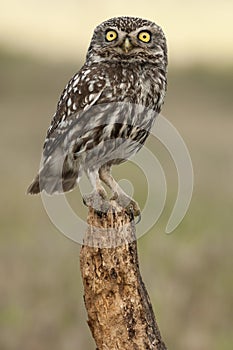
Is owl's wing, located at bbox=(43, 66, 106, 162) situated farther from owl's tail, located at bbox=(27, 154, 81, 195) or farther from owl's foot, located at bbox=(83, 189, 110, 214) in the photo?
owl's foot, located at bbox=(83, 189, 110, 214)

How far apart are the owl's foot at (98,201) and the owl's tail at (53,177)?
37 centimetres

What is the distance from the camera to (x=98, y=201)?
4.98m

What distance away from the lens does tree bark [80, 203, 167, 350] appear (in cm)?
449

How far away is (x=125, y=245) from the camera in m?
4.55

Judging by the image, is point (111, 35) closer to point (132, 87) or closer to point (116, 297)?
point (132, 87)

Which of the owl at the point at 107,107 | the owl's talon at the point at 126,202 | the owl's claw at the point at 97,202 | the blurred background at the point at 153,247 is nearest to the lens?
the owl's claw at the point at 97,202

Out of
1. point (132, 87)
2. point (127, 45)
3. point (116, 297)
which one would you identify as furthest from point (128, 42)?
point (116, 297)

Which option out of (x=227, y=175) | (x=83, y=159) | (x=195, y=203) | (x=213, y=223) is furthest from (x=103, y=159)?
(x=227, y=175)

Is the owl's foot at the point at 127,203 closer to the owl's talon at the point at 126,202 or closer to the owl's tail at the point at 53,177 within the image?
the owl's talon at the point at 126,202

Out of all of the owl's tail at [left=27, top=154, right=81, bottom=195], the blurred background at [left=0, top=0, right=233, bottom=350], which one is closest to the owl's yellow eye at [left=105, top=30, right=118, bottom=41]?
the owl's tail at [left=27, top=154, right=81, bottom=195]

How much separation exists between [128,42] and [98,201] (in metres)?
1.16

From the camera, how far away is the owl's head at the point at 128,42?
5.69 meters

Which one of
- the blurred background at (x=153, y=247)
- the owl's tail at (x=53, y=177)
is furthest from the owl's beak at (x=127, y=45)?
the blurred background at (x=153, y=247)

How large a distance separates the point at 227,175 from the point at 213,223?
2.78 metres
